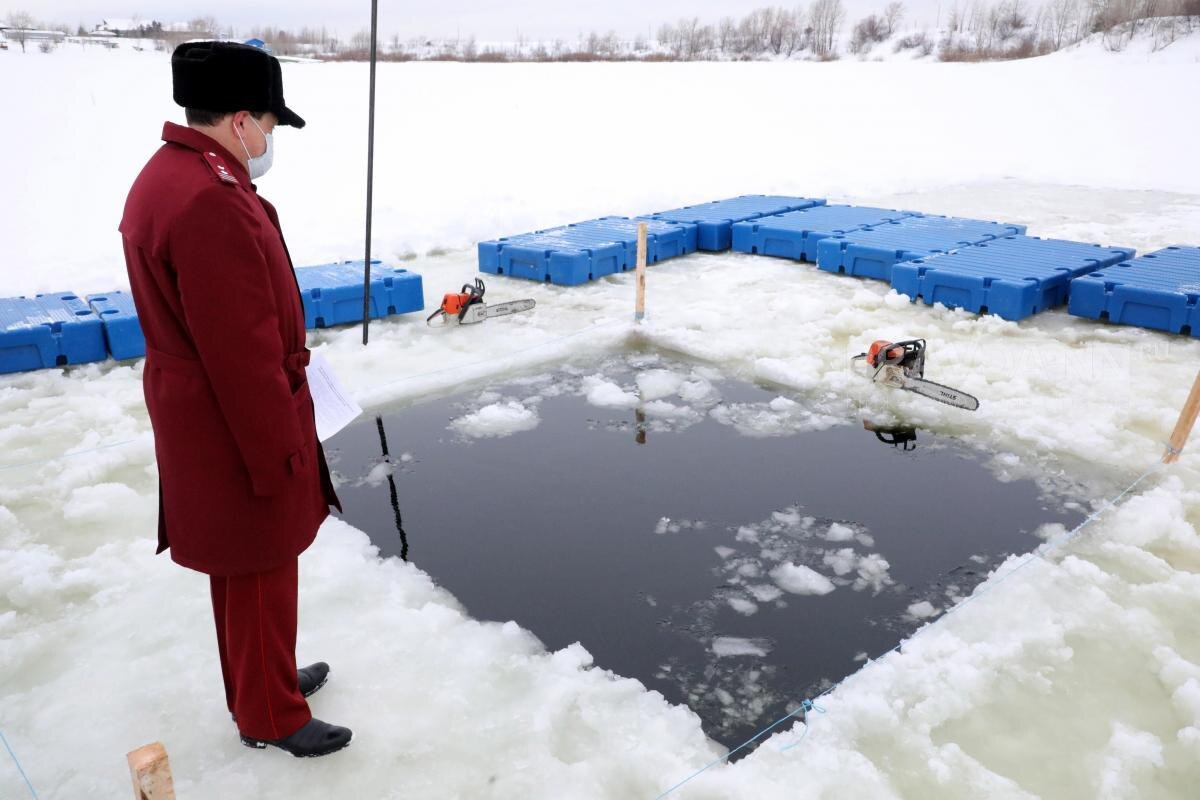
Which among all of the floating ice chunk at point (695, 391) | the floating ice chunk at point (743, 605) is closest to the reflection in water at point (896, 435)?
the floating ice chunk at point (695, 391)

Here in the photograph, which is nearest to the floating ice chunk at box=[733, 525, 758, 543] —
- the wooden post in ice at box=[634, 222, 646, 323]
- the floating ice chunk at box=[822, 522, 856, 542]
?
the floating ice chunk at box=[822, 522, 856, 542]

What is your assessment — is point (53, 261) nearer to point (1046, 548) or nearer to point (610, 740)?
point (610, 740)

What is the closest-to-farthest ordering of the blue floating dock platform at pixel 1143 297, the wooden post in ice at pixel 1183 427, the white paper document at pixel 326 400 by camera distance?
the white paper document at pixel 326 400, the wooden post in ice at pixel 1183 427, the blue floating dock platform at pixel 1143 297

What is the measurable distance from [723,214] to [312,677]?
8.29m

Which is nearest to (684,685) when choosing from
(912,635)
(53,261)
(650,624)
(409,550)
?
(650,624)

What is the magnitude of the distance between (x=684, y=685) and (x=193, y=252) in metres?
1.99

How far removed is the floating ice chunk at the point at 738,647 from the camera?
3.01 meters

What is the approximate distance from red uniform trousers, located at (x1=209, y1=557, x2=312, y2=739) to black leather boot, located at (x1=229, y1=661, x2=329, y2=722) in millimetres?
263

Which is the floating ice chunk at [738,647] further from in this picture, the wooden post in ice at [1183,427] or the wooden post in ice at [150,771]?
the wooden post in ice at [1183,427]

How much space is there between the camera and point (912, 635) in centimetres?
309

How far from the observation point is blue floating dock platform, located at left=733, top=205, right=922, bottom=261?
8.98 metres

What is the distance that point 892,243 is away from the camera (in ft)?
27.2

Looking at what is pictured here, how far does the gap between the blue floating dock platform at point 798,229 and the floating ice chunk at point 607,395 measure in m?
4.10

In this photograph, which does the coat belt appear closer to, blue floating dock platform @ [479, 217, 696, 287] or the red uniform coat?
the red uniform coat
